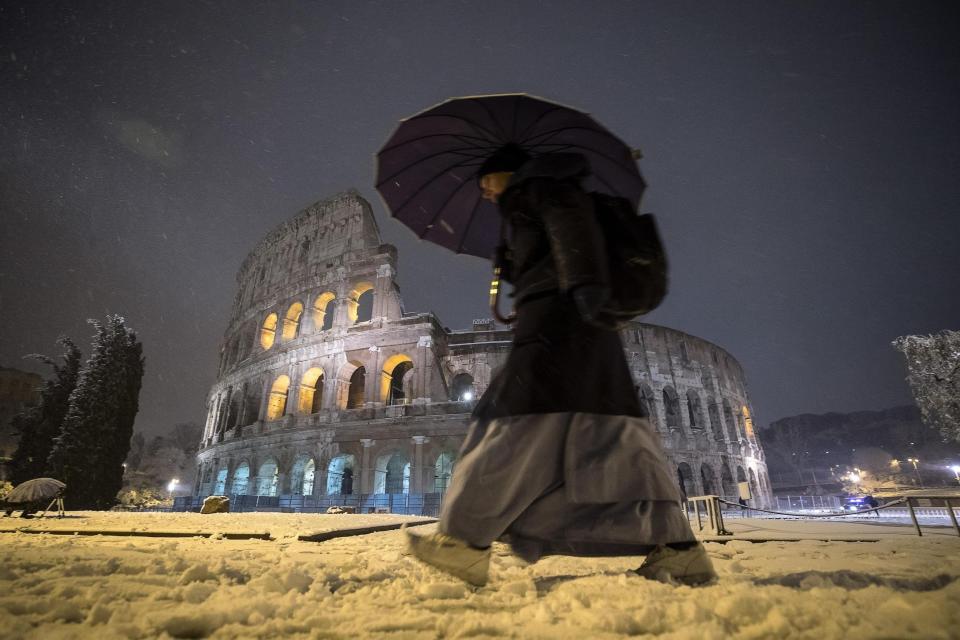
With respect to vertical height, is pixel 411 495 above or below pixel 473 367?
below

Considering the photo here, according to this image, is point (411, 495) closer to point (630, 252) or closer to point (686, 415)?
point (630, 252)

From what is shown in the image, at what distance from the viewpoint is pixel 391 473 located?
65.9 feet

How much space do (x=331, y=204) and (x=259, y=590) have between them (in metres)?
28.9

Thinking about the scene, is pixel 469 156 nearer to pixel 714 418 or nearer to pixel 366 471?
pixel 366 471

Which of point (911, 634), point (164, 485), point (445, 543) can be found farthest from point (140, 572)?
point (164, 485)

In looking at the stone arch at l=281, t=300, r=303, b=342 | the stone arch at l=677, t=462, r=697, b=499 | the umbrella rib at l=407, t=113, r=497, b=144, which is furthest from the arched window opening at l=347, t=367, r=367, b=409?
the umbrella rib at l=407, t=113, r=497, b=144

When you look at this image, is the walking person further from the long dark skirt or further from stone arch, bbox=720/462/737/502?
stone arch, bbox=720/462/737/502

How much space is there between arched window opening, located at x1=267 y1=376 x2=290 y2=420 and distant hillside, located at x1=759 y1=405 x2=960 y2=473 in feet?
257

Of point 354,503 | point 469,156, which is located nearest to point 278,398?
point 354,503

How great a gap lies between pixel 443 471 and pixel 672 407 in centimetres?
1839

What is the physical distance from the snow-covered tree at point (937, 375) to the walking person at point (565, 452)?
106 ft

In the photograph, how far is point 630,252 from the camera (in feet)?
6.61

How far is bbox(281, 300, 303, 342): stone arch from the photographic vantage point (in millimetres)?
24891

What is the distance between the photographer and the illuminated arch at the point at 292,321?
24.9 m
